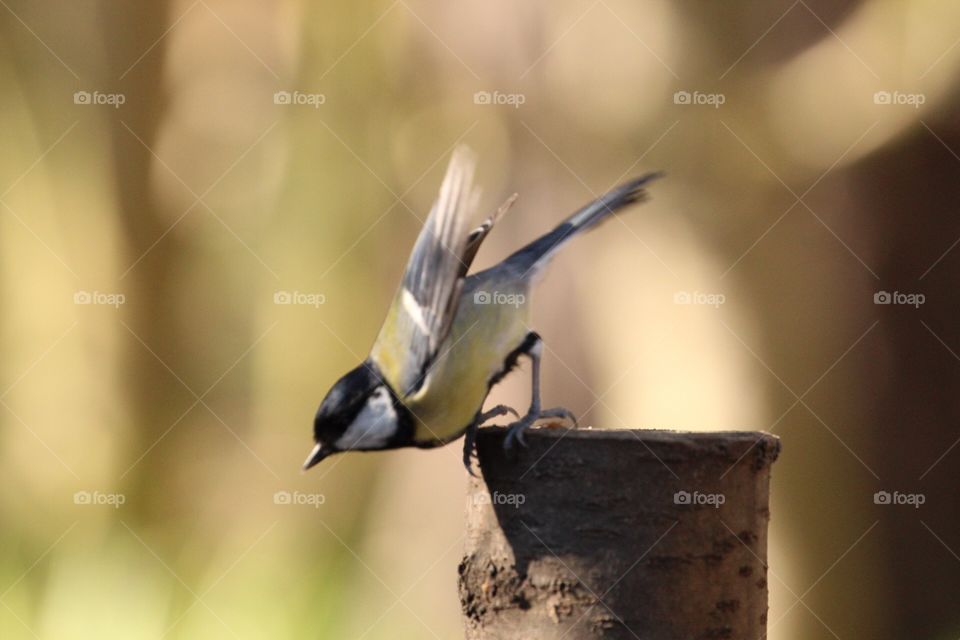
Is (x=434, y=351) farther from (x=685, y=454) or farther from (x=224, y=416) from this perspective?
(x=224, y=416)

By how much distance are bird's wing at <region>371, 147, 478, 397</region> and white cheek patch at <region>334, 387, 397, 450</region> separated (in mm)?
23

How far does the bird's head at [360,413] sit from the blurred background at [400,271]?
101 cm

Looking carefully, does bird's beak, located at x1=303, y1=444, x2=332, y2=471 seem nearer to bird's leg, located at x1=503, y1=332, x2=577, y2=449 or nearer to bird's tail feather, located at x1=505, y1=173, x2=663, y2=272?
bird's leg, located at x1=503, y1=332, x2=577, y2=449

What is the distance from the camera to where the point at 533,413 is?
1099mm

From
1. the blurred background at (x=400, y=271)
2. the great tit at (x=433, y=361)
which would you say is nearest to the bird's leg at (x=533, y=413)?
the great tit at (x=433, y=361)

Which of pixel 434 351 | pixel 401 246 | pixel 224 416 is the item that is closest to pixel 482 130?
pixel 401 246

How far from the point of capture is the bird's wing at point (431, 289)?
1.05 meters

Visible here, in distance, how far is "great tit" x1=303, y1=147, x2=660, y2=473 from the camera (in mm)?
1066

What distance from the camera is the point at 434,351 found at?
113 centimetres

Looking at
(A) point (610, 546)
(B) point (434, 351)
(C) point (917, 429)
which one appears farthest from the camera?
(C) point (917, 429)

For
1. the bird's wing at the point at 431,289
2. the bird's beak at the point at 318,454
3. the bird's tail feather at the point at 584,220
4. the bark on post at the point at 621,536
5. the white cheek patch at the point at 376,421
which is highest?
the bird's tail feather at the point at 584,220

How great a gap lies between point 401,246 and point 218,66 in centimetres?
62

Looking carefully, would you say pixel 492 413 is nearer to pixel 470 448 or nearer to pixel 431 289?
pixel 470 448

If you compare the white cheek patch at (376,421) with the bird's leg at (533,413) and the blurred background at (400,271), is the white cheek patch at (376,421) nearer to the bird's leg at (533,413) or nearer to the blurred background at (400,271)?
the bird's leg at (533,413)
